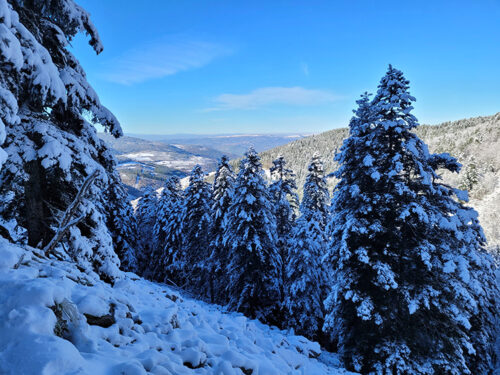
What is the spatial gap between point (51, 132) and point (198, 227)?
1866 cm

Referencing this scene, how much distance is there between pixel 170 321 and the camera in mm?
5605

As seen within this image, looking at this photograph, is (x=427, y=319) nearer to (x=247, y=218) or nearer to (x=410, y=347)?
(x=410, y=347)

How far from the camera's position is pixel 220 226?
70.8 ft

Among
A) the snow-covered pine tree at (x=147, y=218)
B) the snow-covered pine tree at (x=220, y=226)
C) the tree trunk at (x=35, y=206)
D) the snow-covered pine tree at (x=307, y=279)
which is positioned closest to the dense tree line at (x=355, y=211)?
the tree trunk at (x=35, y=206)

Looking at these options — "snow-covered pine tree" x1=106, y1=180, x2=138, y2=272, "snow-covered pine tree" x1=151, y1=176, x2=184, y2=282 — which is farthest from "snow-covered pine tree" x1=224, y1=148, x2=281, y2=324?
"snow-covered pine tree" x1=106, y1=180, x2=138, y2=272

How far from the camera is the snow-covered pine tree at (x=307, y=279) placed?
17859 millimetres

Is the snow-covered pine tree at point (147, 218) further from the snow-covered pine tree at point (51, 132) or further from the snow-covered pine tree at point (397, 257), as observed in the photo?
the snow-covered pine tree at point (397, 257)

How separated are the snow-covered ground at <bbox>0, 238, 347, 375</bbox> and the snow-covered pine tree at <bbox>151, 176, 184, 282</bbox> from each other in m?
21.8

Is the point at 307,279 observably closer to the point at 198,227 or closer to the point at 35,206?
the point at 198,227

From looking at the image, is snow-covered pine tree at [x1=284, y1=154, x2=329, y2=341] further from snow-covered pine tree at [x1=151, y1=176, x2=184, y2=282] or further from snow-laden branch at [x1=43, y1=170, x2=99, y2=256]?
snow-laden branch at [x1=43, y1=170, x2=99, y2=256]

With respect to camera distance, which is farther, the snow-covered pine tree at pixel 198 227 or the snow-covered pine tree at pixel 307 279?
the snow-covered pine tree at pixel 198 227

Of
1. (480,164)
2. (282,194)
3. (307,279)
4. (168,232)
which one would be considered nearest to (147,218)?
(168,232)

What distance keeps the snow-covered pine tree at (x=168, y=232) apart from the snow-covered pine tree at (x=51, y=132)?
20020mm

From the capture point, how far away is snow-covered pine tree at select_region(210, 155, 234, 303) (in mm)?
21203
